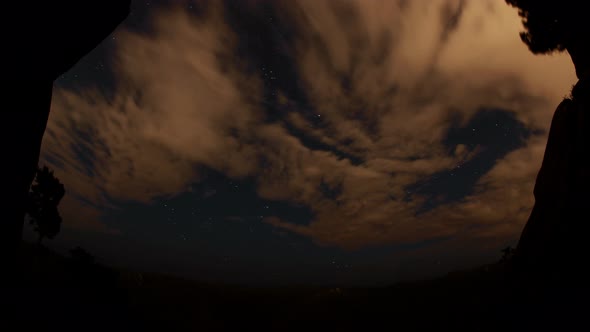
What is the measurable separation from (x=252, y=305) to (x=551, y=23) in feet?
202

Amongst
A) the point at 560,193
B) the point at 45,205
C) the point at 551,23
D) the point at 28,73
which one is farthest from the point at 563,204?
the point at 45,205

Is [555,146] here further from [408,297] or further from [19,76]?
[408,297]

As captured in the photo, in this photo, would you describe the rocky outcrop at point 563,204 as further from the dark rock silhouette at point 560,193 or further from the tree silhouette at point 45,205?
the tree silhouette at point 45,205

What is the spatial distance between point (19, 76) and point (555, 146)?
31.6 meters

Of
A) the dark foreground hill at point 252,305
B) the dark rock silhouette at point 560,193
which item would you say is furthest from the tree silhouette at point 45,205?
the dark rock silhouette at point 560,193

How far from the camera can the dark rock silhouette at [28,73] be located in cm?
1272

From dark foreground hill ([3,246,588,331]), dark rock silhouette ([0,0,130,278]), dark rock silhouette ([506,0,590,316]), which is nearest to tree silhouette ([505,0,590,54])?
dark rock silhouette ([506,0,590,316])

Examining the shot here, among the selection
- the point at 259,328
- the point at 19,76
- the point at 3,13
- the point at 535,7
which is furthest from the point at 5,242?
the point at 259,328

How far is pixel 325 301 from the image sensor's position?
57.5 meters

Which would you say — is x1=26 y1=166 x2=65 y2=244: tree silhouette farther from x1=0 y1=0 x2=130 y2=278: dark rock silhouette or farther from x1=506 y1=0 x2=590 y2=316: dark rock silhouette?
x1=506 y1=0 x2=590 y2=316: dark rock silhouette

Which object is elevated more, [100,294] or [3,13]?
[3,13]

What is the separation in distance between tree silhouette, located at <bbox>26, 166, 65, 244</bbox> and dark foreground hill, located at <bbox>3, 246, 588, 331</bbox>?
376 cm

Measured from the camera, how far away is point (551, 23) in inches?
782

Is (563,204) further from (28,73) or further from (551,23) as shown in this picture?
(28,73)
